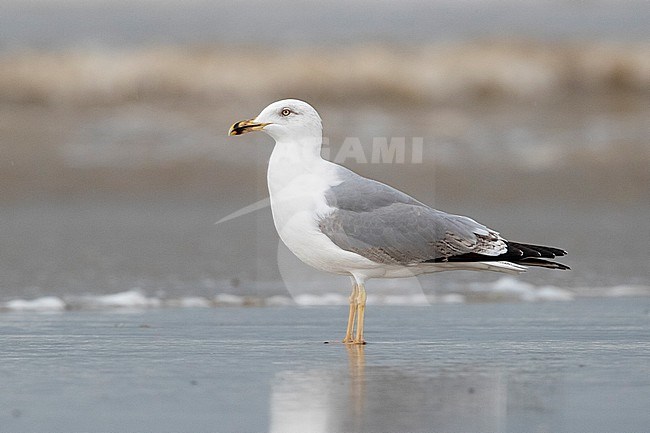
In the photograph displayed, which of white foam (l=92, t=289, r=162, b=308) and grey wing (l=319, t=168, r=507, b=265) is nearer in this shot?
grey wing (l=319, t=168, r=507, b=265)

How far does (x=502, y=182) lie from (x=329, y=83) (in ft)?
14.5

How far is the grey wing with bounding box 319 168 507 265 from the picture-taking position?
633cm

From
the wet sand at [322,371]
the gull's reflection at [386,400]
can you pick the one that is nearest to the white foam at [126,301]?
the wet sand at [322,371]

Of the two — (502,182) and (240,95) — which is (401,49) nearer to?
(240,95)

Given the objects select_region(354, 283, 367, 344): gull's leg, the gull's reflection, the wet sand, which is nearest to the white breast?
select_region(354, 283, 367, 344): gull's leg

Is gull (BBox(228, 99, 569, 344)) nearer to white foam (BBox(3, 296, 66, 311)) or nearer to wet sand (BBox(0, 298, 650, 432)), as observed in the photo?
wet sand (BBox(0, 298, 650, 432))

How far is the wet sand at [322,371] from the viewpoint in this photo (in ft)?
13.9

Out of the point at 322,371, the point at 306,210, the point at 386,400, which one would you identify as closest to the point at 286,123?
the point at 306,210

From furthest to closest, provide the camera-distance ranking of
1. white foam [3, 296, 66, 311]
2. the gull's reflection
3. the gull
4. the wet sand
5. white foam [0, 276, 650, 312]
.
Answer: white foam [0, 276, 650, 312] → white foam [3, 296, 66, 311] → the gull → the wet sand → the gull's reflection

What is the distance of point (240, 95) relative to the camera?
58.3ft

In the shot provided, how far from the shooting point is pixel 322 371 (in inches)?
204

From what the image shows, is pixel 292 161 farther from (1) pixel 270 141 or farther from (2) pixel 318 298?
(1) pixel 270 141

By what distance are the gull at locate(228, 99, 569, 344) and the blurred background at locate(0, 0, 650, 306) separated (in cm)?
176

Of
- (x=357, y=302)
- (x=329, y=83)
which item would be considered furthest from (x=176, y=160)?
(x=357, y=302)
